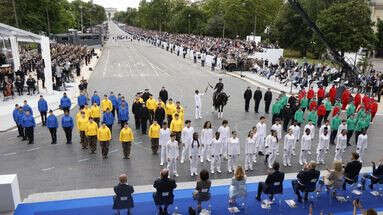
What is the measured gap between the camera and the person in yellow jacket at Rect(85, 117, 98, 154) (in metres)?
14.4

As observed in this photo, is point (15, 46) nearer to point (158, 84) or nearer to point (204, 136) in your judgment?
point (158, 84)

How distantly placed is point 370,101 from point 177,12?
89518mm

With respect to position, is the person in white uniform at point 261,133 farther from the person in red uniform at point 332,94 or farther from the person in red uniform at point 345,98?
the person in red uniform at point 332,94

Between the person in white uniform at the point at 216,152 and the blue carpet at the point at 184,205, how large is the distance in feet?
5.83

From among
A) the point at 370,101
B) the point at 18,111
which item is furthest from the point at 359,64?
the point at 18,111

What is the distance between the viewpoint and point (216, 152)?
1264 centimetres

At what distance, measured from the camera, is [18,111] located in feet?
52.7

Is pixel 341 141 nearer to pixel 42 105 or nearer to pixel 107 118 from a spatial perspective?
pixel 107 118

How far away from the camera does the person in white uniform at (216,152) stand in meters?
12.4

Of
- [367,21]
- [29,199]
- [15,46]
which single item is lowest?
[29,199]

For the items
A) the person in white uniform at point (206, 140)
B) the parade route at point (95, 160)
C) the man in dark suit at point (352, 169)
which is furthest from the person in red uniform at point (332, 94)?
the man in dark suit at point (352, 169)

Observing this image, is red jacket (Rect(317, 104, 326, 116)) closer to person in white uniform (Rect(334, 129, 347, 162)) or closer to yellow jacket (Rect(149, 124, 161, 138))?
person in white uniform (Rect(334, 129, 347, 162))

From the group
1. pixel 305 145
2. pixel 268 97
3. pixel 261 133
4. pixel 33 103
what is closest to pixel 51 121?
pixel 261 133

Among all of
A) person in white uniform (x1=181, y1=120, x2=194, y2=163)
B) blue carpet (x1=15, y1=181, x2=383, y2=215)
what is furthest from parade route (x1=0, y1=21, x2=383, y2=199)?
blue carpet (x1=15, y1=181, x2=383, y2=215)
